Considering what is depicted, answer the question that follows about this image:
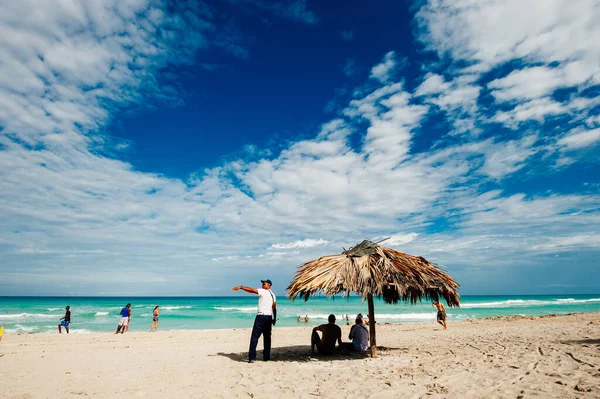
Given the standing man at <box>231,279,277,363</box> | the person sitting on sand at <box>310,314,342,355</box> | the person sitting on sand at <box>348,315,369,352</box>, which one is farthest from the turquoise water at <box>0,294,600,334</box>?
the standing man at <box>231,279,277,363</box>

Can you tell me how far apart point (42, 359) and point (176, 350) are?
10.5 ft

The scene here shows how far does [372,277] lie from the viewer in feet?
23.3

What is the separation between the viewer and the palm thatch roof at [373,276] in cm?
707

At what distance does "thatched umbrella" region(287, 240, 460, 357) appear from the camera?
23.2ft

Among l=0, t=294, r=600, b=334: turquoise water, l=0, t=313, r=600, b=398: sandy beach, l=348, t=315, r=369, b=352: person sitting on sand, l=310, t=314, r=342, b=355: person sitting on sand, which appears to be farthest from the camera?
l=0, t=294, r=600, b=334: turquoise water

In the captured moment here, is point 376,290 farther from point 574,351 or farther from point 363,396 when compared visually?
point 574,351

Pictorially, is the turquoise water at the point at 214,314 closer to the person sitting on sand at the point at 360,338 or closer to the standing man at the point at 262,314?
the person sitting on sand at the point at 360,338

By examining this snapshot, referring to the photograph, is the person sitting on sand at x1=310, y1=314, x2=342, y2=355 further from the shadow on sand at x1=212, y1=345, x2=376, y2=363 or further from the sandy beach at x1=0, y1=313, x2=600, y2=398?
the sandy beach at x1=0, y1=313, x2=600, y2=398

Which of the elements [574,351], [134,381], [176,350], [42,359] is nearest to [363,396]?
[134,381]

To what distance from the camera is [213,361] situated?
25.8ft

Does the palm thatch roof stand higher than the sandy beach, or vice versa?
the palm thatch roof

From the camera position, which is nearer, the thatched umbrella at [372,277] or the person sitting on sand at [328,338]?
the thatched umbrella at [372,277]

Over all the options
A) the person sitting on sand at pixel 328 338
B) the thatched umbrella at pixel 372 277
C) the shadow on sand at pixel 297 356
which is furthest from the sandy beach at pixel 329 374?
the thatched umbrella at pixel 372 277

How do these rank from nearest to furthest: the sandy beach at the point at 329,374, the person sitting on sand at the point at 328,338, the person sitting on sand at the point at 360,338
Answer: the sandy beach at the point at 329,374
the person sitting on sand at the point at 328,338
the person sitting on sand at the point at 360,338
